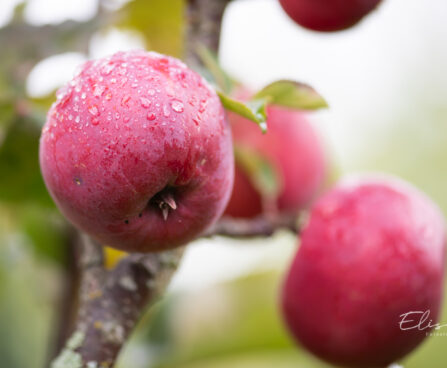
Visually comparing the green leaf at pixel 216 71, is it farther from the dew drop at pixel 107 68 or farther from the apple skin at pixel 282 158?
the apple skin at pixel 282 158

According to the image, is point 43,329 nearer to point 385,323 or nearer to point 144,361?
point 144,361

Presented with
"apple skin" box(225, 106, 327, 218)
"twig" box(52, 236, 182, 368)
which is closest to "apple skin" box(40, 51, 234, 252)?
"twig" box(52, 236, 182, 368)

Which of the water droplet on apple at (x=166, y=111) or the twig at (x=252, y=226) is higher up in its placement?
the water droplet on apple at (x=166, y=111)

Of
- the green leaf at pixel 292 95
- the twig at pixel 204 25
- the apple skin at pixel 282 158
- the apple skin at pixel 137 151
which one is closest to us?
the apple skin at pixel 137 151

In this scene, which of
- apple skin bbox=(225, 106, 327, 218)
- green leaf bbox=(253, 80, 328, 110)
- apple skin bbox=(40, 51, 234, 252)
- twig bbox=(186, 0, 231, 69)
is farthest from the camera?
apple skin bbox=(225, 106, 327, 218)

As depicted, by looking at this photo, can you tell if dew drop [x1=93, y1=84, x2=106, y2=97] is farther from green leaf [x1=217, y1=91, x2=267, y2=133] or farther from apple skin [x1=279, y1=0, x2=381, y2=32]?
apple skin [x1=279, y1=0, x2=381, y2=32]

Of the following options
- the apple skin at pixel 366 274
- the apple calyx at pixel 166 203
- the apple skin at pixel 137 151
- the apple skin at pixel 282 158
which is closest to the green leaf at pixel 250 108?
the apple skin at pixel 137 151
